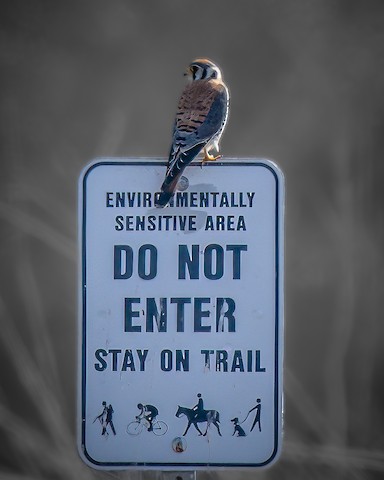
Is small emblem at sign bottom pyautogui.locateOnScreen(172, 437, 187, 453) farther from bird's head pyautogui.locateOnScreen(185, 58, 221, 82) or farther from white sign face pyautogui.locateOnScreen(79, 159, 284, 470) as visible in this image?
bird's head pyautogui.locateOnScreen(185, 58, 221, 82)

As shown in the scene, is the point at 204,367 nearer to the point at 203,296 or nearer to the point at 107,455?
the point at 203,296

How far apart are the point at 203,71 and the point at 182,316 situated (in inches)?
31.1

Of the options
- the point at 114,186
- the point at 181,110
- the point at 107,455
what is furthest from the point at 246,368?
the point at 181,110

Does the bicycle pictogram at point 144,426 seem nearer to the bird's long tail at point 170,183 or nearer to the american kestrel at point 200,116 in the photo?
the bird's long tail at point 170,183

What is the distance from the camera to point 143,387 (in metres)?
2.08

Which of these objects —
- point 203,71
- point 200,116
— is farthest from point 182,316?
point 203,71

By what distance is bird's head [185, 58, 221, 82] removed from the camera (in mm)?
2453

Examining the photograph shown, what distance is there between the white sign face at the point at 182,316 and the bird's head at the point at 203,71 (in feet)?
1.53

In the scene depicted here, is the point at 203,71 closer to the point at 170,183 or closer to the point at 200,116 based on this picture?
the point at 200,116

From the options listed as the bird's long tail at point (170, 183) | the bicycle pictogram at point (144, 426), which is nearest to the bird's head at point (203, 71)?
the bird's long tail at point (170, 183)

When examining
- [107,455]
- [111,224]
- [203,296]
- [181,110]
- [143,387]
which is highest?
[181,110]

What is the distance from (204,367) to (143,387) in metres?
0.15

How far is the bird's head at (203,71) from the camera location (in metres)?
2.45

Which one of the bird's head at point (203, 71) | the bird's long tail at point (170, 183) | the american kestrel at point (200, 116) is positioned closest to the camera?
the bird's long tail at point (170, 183)
